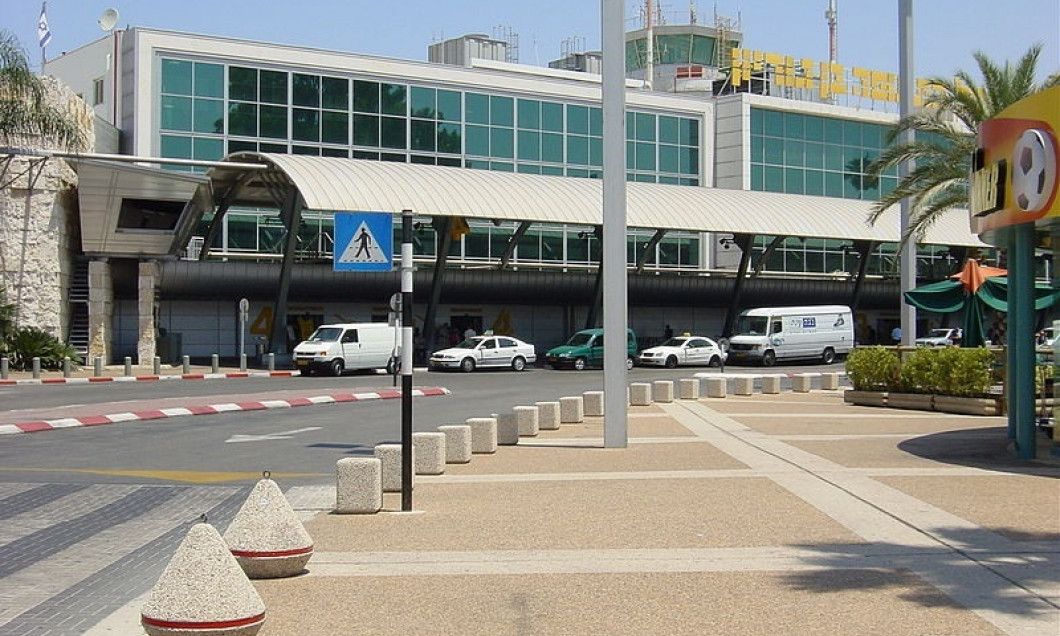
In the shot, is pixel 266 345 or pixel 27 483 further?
pixel 266 345

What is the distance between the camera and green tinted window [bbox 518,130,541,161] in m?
63.8

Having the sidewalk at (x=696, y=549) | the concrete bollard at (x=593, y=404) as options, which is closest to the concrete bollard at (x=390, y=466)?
the sidewalk at (x=696, y=549)

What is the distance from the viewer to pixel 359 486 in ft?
38.4

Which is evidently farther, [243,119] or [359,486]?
[243,119]

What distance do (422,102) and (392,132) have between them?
223 centimetres

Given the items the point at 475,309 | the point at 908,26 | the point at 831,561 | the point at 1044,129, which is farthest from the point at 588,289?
the point at 831,561

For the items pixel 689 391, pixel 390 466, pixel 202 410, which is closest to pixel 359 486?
pixel 390 466

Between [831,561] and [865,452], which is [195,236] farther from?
[831,561]

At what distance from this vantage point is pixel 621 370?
59.2 ft

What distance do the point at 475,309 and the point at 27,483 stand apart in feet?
141

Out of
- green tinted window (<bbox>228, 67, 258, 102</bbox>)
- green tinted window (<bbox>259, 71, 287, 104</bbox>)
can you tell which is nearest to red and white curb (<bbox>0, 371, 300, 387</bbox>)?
green tinted window (<bbox>228, 67, 258, 102</bbox>)

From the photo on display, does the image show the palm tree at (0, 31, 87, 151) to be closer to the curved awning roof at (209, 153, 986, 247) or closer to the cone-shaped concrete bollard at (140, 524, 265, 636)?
the curved awning roof at (209, 153, 986, 247)

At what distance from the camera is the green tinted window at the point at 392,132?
59.5 m

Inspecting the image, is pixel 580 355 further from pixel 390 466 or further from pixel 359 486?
pixel 359 486
